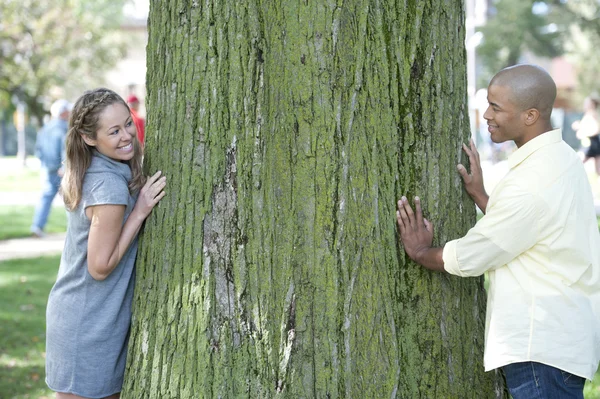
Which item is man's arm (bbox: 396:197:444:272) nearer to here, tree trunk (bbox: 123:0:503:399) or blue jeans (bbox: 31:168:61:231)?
tree trunk (bbox: 123:0:503:399)

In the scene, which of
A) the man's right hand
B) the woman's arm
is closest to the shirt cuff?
the man's right hand

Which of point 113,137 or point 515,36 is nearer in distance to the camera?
point 113,137

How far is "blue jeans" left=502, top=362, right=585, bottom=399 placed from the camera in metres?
2.85

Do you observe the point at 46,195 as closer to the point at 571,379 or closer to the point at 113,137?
the point at 113,137

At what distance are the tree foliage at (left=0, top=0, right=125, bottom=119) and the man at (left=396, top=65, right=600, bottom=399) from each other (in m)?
26.9

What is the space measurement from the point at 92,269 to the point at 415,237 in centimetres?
130

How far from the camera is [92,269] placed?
315 cm

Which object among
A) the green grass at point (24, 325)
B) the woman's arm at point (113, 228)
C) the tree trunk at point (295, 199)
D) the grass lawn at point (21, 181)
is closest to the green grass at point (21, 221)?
the green grass at point (24, 325)

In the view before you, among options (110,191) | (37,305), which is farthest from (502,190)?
(37,305)

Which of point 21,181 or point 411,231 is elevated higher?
→ point 411,231

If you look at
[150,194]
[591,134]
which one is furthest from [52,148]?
[591,134]

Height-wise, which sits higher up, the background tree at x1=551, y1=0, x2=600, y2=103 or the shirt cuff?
the background tree at x1=551, y1=0, x2=600, y2=103

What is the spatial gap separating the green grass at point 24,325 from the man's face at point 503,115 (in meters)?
3.83

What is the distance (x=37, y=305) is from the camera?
7898 millimetres
